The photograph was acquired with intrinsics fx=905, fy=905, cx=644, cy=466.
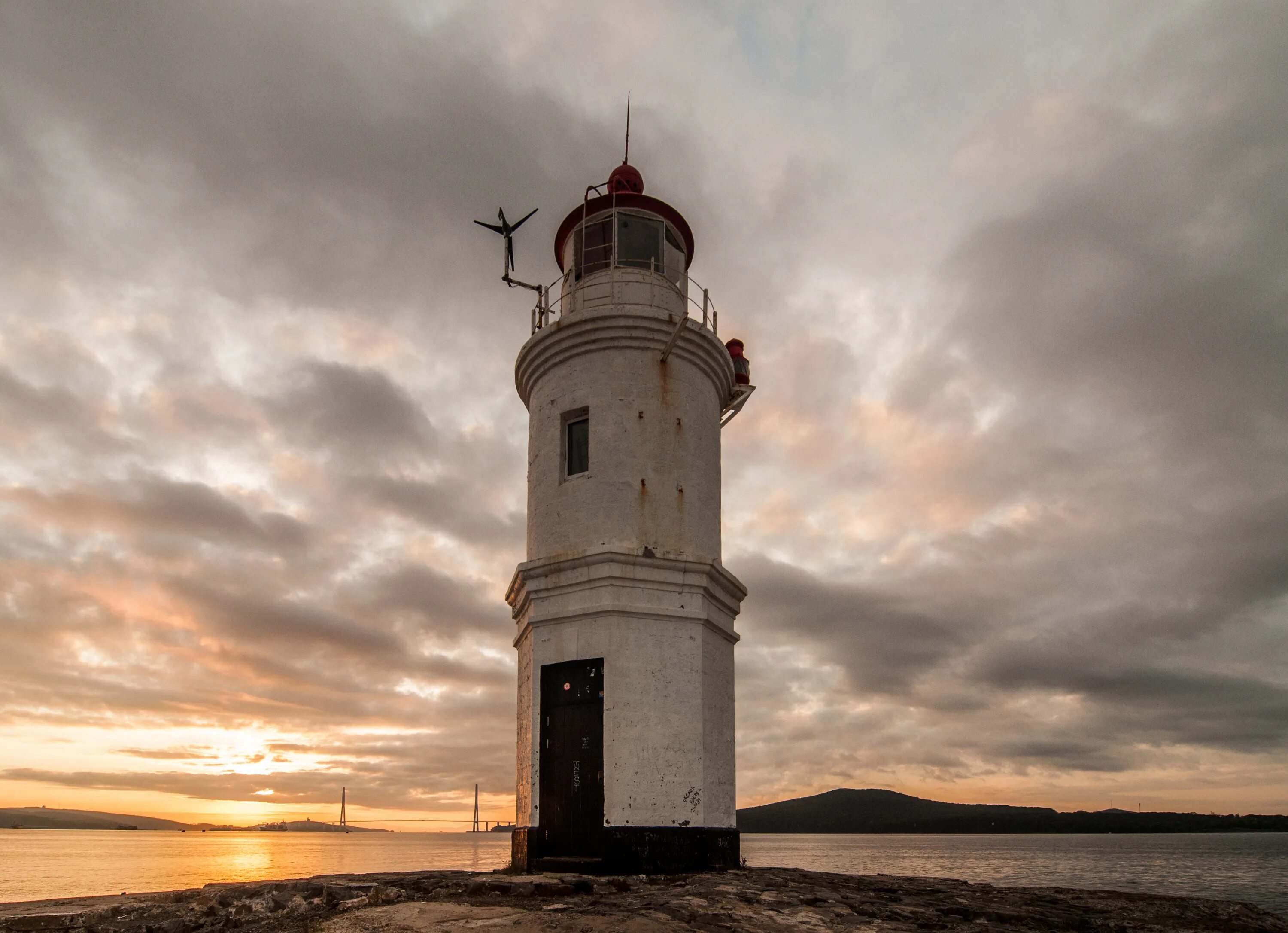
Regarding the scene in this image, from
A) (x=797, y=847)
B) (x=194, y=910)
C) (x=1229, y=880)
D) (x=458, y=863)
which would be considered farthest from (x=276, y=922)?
(x=797, y=847)

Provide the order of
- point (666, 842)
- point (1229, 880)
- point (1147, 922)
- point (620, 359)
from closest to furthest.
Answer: point (1147, 922) → point (666, 842) → point (620, 359) → point (1229, 880)

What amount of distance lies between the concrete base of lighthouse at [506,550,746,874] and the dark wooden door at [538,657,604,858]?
17mm

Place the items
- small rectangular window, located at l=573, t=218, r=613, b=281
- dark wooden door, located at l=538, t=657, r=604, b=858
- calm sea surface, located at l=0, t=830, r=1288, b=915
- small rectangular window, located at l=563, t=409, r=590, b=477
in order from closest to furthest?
dark wooden door, located at l=538, t=657, r=604, b=858 < small rectangular window, located at l=563, t=409, r=590, b=477 < small rectangular window, located at l=573, t=218, r=613, b=281 < calm sea surface, located at l=0, t=830, r=1288, b=915

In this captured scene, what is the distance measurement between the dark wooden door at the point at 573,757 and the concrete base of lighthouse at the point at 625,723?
2cm

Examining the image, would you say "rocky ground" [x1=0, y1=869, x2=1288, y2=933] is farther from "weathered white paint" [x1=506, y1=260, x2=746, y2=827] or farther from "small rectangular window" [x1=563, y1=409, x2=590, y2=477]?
"small rectangular window" [x1=563, y1=409, x2=590, y2=477]

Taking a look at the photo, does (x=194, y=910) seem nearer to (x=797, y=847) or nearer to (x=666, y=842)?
(x=666, y=842)

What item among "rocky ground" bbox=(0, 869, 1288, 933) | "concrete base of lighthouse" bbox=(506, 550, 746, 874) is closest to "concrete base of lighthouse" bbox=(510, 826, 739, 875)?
"concrete base of lighthouse" bbox=(506, 550, 746, 874)

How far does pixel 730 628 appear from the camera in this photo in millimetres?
14117

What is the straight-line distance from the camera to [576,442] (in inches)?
561

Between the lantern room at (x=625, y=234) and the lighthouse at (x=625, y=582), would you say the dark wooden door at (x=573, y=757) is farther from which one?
the lantern room at (x=625, y=234)

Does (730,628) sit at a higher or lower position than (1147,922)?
higher

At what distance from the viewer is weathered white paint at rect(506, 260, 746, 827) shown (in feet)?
40.4

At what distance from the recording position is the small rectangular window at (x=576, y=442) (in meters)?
14.0

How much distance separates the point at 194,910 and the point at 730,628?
818cm
